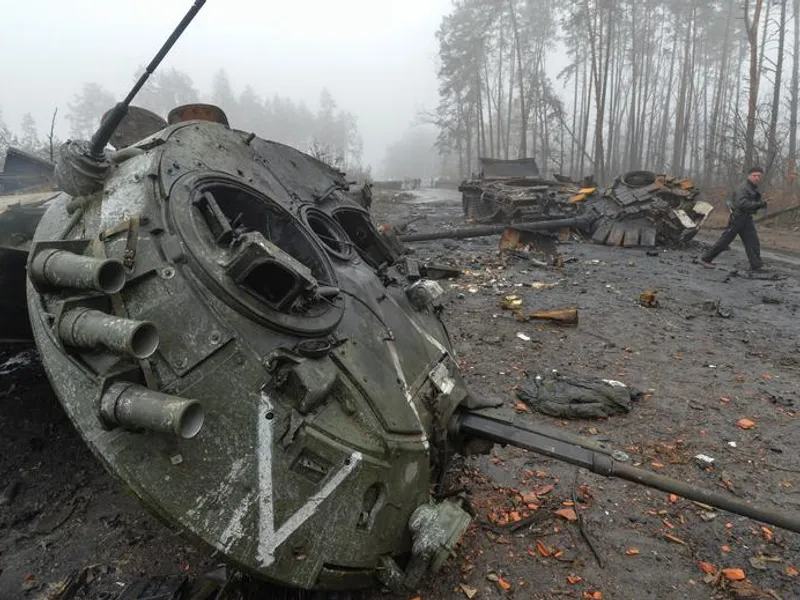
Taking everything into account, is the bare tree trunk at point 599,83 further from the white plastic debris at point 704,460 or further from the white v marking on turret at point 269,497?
the white v marking on turret at point 269,497

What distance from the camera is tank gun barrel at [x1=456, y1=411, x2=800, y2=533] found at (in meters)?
2.96

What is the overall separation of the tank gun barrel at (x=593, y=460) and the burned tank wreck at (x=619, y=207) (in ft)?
39.9

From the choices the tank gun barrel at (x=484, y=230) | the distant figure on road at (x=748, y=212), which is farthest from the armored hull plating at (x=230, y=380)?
the distant figure on road at (x=748, y=212)

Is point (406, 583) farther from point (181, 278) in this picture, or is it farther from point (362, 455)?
point (181, 278)

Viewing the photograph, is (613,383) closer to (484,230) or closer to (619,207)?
(484,230)

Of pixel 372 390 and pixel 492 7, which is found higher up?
pixel 492 7

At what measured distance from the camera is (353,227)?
5.37 m

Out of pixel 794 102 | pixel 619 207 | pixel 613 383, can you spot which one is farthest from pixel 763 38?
pixel 613 383

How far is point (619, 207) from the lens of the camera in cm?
1609

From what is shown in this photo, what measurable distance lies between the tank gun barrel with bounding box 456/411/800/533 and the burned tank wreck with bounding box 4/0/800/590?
0.01 meters

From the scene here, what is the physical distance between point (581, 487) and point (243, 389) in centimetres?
305

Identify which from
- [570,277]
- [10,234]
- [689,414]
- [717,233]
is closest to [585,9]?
[717,233]

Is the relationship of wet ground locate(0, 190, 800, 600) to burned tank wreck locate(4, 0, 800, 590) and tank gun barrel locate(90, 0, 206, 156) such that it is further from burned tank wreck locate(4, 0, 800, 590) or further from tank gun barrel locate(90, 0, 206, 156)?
tank gun barrel locate(90, 0, 206, 156)

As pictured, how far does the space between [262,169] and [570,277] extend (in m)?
8.87
